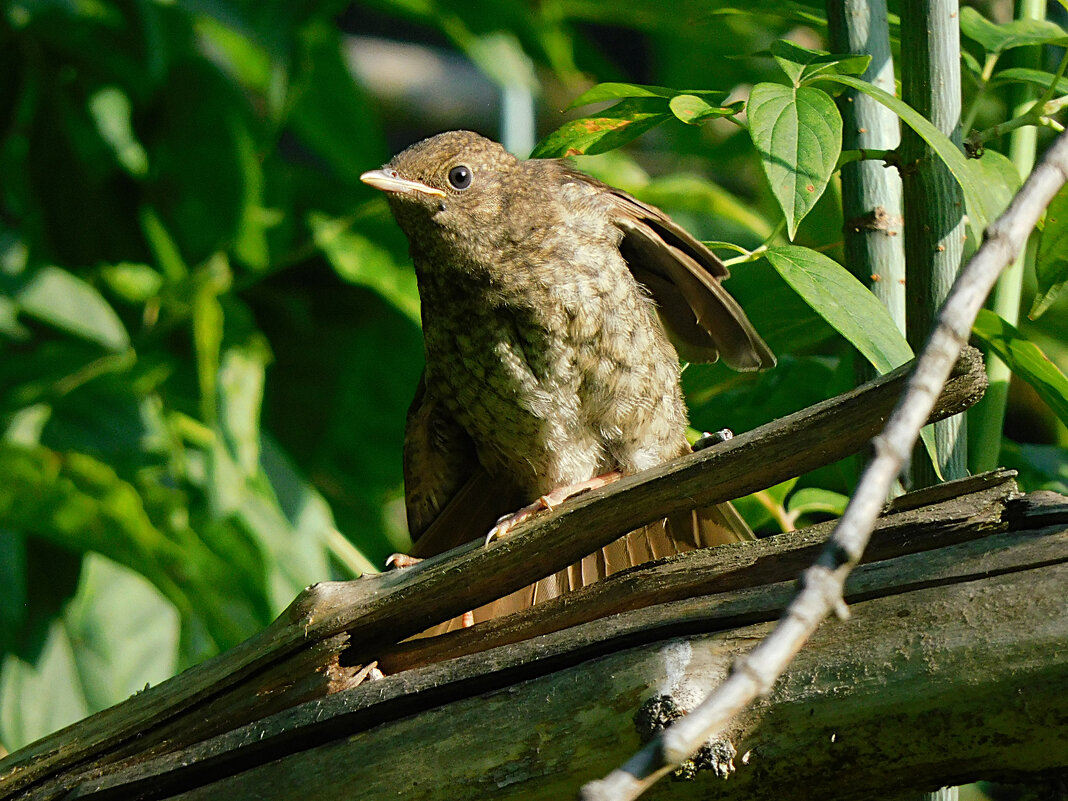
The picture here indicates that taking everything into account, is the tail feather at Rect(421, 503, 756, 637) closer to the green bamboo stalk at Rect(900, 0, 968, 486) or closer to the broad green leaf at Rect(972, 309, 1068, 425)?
the green bamboo stalk at Rect(900, 0, 968, 486)

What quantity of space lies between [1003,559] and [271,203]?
3.20 m

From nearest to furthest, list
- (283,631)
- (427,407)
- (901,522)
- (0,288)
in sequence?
(901,522) < (283,631) < (427,407) < (0,288)

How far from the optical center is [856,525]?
0.96 meters

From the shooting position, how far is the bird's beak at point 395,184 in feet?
8.22

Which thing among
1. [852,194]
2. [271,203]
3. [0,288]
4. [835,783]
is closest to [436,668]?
[835,783]

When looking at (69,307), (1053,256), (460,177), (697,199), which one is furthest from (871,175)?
(69,307)

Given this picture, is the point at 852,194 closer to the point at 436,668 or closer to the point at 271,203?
the point at 436,668

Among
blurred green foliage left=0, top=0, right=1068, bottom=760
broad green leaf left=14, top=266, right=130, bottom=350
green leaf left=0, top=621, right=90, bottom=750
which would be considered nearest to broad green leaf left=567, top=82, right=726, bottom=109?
blurred green foliage left=0, top=0, right=1068, bottom=760

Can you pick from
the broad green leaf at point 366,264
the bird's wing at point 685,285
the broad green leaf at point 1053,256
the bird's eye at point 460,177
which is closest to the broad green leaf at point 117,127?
the broad green leaf at point 366,264

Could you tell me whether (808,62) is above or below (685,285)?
below

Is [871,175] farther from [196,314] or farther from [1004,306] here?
[196,314]

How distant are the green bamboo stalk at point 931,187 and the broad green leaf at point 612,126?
0.37m

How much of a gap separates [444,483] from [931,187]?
1377 millimetres

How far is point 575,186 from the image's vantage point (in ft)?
8.55
